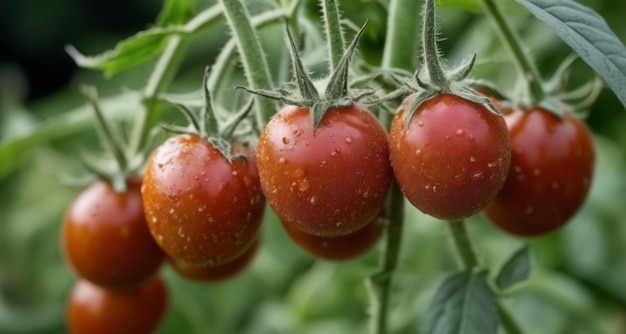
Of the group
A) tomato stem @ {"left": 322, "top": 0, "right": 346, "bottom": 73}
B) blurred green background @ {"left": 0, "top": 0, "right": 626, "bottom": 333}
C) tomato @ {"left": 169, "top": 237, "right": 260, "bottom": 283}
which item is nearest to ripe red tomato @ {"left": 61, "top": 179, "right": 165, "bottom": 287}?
tomato @ {"left": 169, "top": 237, "right": 260, "bottom": 283}

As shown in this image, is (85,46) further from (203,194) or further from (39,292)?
(203,194)

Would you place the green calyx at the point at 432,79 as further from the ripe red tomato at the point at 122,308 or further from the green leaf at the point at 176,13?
the ripe red tomato at the point at 122,308

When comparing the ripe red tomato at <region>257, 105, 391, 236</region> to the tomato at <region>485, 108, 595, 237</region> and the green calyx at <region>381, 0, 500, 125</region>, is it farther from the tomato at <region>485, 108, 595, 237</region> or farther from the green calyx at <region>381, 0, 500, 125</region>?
the tomato at <region>485, 108, 595, 237</region>

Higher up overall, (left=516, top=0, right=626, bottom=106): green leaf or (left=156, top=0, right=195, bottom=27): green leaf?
(left=516, top=0, right=626, bottom=106): green leaf

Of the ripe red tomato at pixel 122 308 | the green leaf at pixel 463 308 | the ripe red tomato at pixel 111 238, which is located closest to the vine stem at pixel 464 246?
the green leaf at pixel 463 308

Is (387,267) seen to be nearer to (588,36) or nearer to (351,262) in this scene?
(588,36)

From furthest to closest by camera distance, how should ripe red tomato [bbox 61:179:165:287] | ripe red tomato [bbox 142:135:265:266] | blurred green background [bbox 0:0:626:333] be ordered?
blurred green background [bbox 0:0:626:333] < ripe red tomato [bbox 61:179:165:287] < ripe red tomato [bbox 142:135:265:266]

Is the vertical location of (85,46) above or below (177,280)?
below

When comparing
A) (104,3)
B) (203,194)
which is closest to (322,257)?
(203,194)
